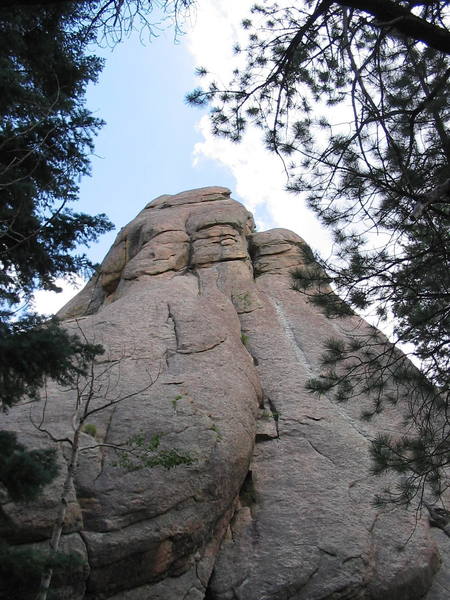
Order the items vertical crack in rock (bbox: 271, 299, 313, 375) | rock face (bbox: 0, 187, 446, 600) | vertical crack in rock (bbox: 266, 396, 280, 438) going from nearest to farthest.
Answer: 1. rock face (bbox: 0, 187, 446, 600)
2. vertical crack in rock (bbox: 266, 396, 280, 438)
3. vertical crack in rock (bbox: 271, 299, 313, 375)

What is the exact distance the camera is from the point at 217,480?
32.1ft

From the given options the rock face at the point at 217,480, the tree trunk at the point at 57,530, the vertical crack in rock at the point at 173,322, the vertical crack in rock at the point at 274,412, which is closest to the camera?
the tree trunk at the point at 57,530

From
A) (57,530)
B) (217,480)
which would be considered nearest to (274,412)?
(217,480)

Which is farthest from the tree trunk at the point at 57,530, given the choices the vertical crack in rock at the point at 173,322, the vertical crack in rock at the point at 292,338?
the vertical crack in rock at the point at 292,338

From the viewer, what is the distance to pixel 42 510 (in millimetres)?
8398

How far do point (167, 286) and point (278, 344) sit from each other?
3164 millimetres

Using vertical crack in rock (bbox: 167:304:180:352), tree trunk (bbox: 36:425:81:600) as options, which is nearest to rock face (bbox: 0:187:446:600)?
vertical crack in rock (bbox: 167:304:180:352)

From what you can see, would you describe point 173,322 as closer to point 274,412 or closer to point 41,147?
point 274,412

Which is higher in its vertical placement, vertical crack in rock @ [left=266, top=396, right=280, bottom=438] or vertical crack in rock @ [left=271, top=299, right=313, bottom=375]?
vertical crack in rock @ [left=271, top=299, right=313, bottom=375]

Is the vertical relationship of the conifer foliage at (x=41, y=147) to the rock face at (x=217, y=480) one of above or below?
above

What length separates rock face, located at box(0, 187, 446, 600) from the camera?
8.78 meters

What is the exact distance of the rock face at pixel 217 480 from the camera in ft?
28.8

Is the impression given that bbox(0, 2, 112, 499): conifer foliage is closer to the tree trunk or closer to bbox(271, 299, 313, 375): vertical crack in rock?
the tree trunk

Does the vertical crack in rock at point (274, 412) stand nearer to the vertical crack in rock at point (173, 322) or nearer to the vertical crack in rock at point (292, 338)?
the vertical crack in rock at point (292, 338)
